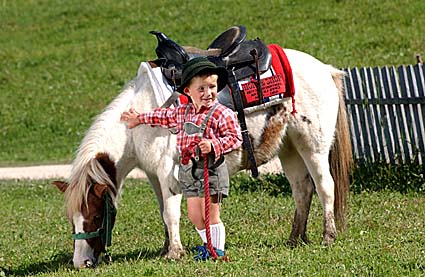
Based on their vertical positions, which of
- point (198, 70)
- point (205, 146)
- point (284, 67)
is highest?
point (198, 70)

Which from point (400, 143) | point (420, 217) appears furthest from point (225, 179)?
point (400, 143)

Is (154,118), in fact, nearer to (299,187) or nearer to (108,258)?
(108,258)

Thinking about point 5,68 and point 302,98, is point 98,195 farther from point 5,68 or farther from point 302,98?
point 5,68

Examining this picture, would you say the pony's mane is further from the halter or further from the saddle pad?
the saddle pad

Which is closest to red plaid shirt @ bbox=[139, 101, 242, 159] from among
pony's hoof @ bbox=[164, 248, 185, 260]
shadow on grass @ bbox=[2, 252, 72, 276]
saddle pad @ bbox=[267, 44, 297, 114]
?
pony's hoof @ bbox=[164, 248, 185, 260]

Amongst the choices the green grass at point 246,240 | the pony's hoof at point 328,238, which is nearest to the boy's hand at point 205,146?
the green grass at point 246,240

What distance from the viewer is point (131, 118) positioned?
687 centimetres

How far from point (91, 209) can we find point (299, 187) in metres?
2.18

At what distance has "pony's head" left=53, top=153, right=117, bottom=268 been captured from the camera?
7.11 meters

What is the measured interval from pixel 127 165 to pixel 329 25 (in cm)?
1851

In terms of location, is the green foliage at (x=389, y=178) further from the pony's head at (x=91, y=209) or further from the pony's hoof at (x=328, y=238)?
the pony's head at (x=91, y=209)

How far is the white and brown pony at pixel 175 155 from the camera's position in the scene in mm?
7168

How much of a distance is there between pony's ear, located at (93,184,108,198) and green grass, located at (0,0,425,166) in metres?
11.3

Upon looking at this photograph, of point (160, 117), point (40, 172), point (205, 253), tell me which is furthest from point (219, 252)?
point (40, 172)
